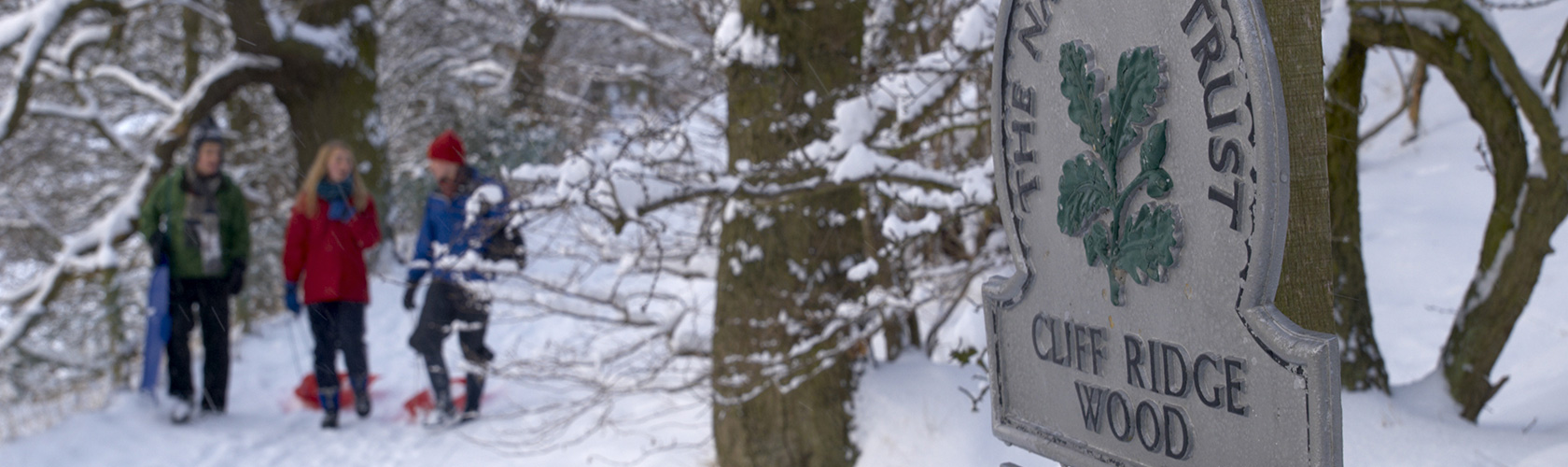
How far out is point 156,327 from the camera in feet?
18.9

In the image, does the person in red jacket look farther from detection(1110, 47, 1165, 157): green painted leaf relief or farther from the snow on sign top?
detection(1110, 47, 1165, 157): green painted leaf relief

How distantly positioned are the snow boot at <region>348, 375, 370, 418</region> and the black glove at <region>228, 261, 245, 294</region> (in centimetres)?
77

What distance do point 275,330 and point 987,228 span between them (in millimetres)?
7368

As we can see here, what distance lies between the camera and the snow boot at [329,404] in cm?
574

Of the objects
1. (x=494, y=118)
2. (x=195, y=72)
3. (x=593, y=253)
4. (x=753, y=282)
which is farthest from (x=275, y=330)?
(x=753, y=282)

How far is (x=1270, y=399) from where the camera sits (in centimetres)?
139

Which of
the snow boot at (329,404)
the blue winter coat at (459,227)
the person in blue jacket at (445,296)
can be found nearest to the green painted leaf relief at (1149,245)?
the blue winter coat at (459,227)

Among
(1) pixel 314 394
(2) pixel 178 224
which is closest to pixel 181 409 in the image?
(1) pixel 314 394

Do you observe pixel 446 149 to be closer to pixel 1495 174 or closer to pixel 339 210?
pixel 339 210

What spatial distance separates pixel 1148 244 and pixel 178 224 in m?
5.56

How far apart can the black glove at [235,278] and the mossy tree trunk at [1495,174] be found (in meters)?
5.43

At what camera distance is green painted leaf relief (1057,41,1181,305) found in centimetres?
149

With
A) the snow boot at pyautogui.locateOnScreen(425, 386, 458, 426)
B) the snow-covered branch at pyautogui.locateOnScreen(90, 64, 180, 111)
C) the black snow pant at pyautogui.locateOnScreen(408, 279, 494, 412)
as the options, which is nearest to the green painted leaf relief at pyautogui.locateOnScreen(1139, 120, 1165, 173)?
the black snow pant at pyautogui.locateOnScreen(408, 279, 494, 412)

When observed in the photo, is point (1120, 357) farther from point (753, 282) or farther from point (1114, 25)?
point (753, 282)
